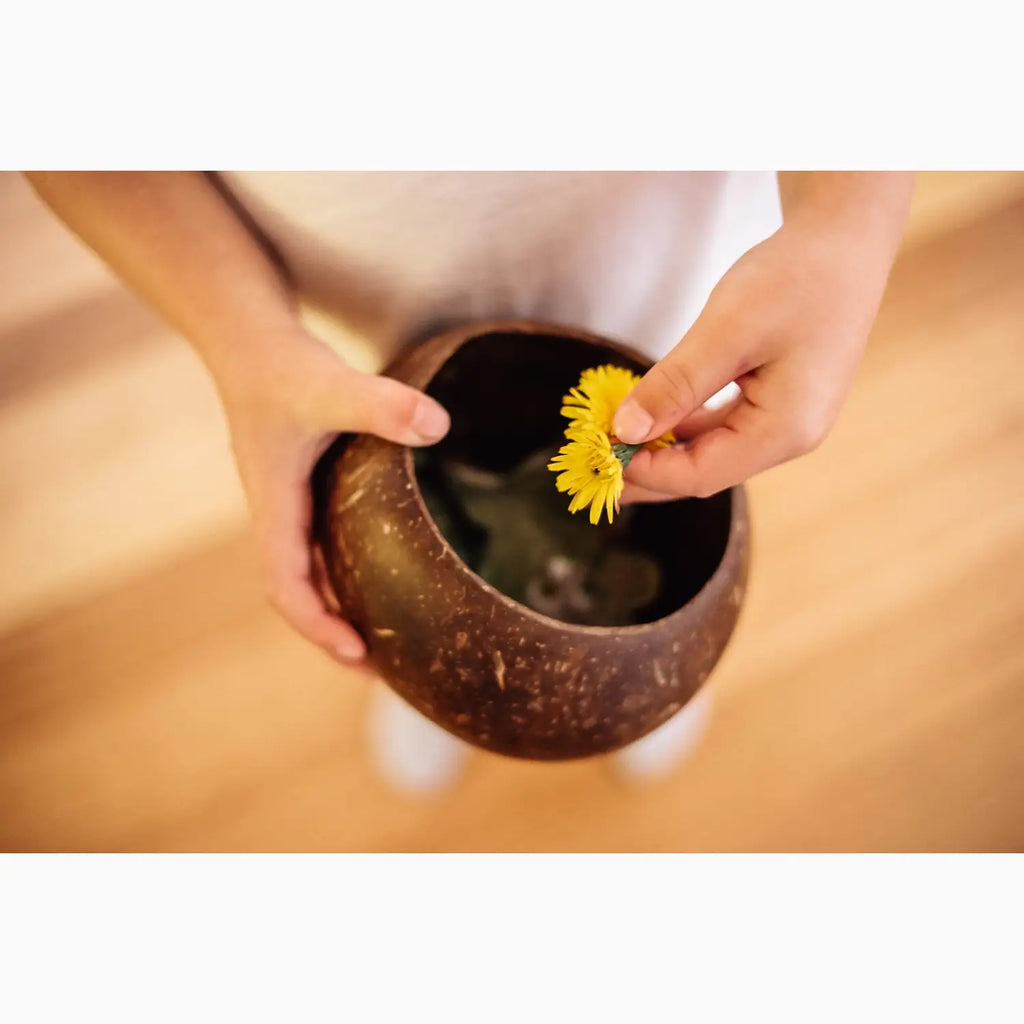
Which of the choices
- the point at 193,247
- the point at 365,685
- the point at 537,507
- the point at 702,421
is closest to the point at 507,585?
the point at 537,507

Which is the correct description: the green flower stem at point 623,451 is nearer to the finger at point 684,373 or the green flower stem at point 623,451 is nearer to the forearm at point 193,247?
the finger at point 684,373

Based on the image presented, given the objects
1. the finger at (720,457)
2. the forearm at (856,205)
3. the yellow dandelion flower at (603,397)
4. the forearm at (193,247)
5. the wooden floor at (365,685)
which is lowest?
the wooden floor at (365,685)

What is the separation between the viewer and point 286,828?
2.77 feet

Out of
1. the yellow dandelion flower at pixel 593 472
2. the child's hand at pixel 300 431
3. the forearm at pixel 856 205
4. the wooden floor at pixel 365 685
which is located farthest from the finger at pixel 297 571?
the wooden floor at pixel 365 685

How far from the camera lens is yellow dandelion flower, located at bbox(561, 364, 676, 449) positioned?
1.35 feet

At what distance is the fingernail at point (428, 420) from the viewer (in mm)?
409

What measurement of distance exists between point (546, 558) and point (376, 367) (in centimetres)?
19

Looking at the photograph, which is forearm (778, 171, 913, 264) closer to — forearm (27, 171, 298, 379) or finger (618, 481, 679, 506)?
finger (618, 481, 679, 506)

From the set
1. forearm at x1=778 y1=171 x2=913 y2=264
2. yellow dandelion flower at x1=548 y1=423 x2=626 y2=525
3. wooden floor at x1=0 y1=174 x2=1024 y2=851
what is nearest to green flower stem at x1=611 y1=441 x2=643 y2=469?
yellow dandelion flower at x1=548 y1=423 x2=626 y2=525

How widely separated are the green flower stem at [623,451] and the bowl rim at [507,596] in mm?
65

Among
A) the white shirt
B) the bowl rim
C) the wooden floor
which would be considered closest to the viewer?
the bowl rim

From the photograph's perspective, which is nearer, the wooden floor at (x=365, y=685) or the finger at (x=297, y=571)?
the finger at (x=297, y=571)

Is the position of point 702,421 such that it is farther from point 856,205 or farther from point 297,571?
point 297,571
